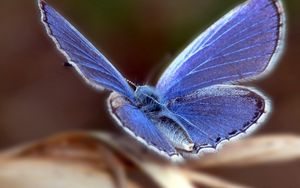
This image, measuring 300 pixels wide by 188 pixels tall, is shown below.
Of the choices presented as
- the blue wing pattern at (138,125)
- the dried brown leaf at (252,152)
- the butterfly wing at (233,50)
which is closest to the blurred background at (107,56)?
the dried brown leaf at (252,152)

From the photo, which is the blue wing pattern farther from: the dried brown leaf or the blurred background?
the blurred background

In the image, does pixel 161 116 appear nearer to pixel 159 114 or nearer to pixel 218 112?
pixel 159 114

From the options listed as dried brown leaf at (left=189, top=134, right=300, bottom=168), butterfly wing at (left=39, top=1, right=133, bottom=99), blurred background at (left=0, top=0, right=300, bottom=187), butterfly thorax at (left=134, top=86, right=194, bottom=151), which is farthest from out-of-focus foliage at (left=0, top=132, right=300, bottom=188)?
blurred background at (left=0, top=0, right=300, bottom=187)

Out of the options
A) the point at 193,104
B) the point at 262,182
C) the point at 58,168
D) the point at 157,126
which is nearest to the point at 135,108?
the point at 157,126

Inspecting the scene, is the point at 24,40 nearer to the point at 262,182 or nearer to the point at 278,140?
the point at 262,182

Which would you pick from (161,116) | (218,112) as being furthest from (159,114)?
(218,112)

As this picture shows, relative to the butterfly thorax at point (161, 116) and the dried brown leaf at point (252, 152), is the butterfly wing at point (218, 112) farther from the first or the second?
the dried brown leaf at point (252, 152)
